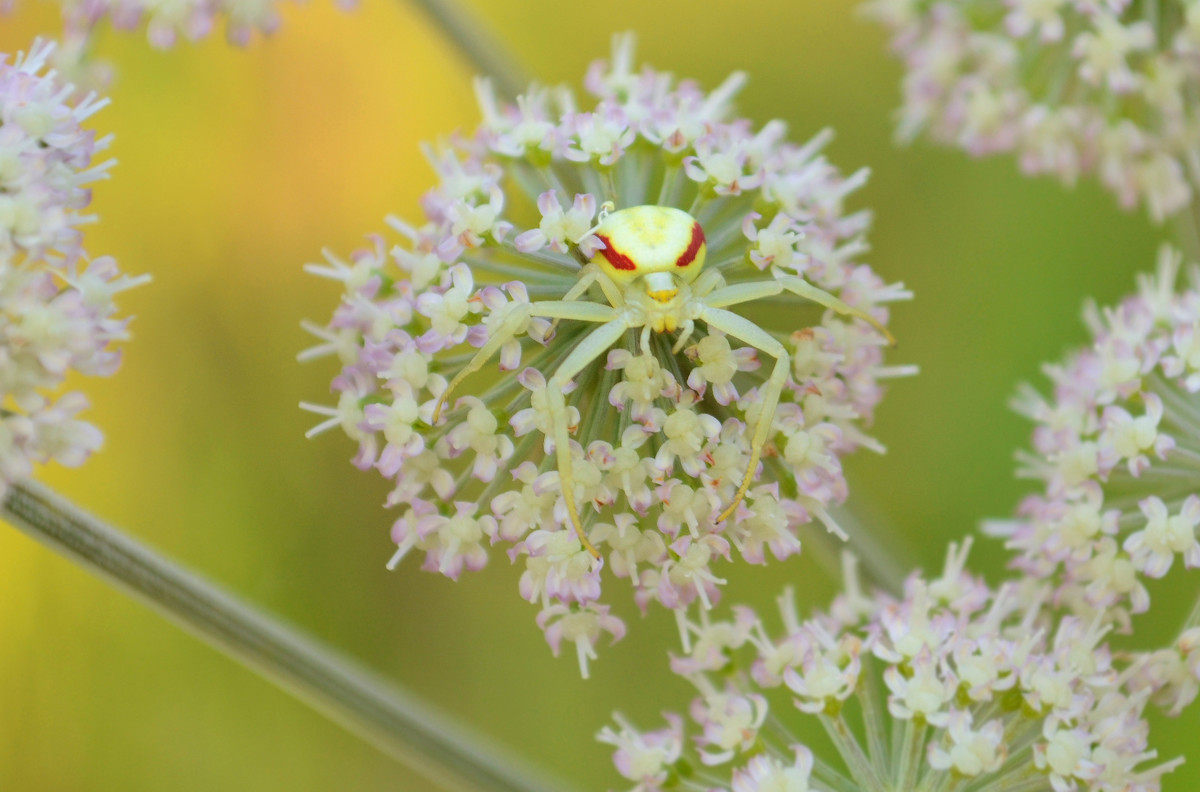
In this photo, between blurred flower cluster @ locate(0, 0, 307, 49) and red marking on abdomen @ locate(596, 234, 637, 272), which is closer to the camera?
red marking on abdomen @ locate(596, 234, 637, 272)

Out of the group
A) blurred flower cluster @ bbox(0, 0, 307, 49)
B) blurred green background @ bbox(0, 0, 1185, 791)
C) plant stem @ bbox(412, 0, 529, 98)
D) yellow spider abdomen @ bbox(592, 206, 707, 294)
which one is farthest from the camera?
blurred green background @ bbox(0, 0, 1185, 791)

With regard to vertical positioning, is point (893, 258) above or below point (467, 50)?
above

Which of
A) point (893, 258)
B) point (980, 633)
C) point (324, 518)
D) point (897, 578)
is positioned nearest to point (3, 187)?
point (980, 633)

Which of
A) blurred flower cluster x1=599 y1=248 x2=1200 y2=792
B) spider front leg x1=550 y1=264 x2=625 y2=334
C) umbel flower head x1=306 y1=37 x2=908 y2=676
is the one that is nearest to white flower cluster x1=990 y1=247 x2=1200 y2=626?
blurred flower cluster x1=599 y1=248 x2=1200 y2=792

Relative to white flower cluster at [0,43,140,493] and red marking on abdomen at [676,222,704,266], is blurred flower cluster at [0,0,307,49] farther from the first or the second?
red marking on abdomen at [676,222,704,266]

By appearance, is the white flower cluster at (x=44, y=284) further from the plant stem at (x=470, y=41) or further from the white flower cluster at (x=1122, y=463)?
the white flower cluster at (x=1122, y=463)

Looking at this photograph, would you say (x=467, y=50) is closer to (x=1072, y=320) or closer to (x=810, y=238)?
(x=810, y=238)

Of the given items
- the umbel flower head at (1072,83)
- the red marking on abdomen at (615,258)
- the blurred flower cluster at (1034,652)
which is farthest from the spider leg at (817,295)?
the umbel flower head at (1072,83)
